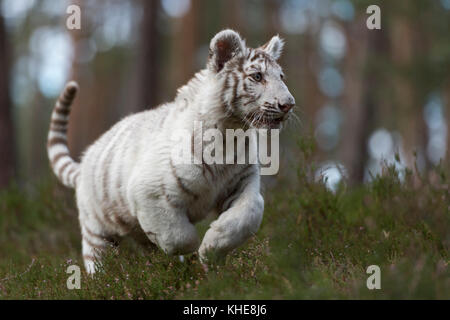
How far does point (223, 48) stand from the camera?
3812 millimetres

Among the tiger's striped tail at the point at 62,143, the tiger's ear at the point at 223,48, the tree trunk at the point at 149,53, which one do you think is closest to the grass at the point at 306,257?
the tiger's striped tail at the point at 62,143

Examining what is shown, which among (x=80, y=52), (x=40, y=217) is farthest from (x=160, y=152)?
(x=80, y=52)

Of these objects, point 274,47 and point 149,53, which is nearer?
point 274,47

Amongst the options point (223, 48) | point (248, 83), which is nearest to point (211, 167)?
point (248, 83)

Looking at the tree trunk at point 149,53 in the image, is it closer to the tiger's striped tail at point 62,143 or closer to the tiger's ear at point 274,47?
the tiger's striped tail at point 62,143

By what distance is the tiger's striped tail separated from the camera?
17.4 ft

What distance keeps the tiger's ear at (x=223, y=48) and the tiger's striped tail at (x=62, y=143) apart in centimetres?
189

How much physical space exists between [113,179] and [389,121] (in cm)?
1886

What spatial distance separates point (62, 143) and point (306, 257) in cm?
306

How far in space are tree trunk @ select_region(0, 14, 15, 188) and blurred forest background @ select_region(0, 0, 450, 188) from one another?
0.02m

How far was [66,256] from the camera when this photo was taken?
5.14 m

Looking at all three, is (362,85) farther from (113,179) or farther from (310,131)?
(113,179)

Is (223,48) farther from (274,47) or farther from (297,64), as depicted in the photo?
(297,64)

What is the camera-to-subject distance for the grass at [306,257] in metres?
3.11
